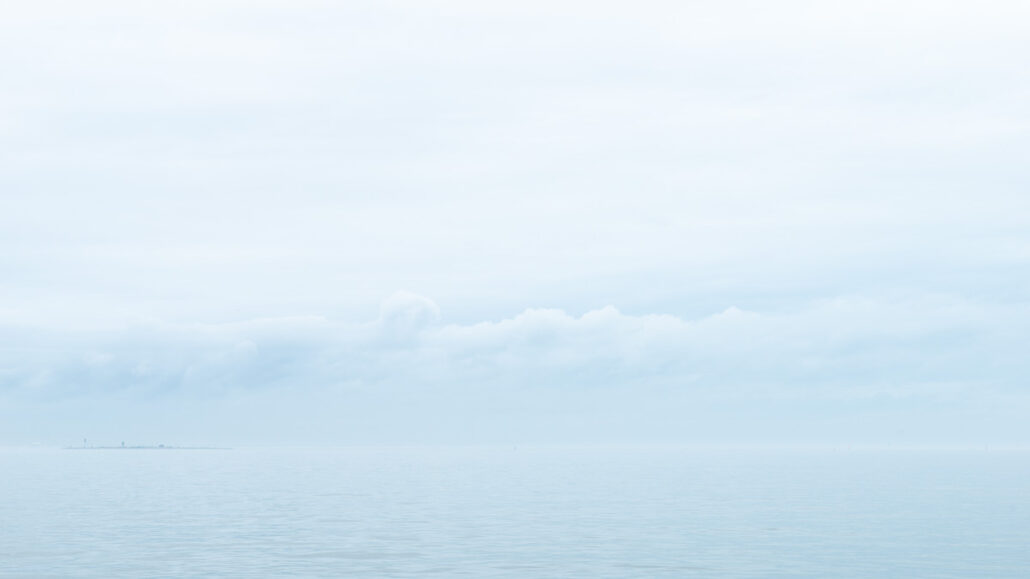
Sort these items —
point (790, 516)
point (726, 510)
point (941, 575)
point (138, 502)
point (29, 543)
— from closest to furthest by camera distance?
point (941, 575)
point (29, 543)
point (790, 516)
point (726, 510)
point (138, 502)

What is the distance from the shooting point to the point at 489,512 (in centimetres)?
12225

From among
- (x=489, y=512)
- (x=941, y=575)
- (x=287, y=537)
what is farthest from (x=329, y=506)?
(x=941, y=575)

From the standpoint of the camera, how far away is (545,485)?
18800 centimetres

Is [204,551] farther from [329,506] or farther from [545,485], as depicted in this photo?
[545,485]

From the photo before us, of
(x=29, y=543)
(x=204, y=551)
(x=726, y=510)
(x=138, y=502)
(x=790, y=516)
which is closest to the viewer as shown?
(x=204, y=551)

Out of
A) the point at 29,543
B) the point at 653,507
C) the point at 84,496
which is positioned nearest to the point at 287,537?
the point at 29,543

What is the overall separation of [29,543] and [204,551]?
17530 millimetres

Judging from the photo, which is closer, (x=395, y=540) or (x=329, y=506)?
(x=395, y=540)

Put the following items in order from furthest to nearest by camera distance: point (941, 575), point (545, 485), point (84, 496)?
1. point (545, 485)
2. point (84, 496)
3. point (941, 575)

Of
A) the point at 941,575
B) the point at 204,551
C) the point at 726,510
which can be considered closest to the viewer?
the point at 941,575

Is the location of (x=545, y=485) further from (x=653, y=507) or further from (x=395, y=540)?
(x=395, y=540)

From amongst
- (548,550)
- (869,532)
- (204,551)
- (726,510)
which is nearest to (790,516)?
(726,510)

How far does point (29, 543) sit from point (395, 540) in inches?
1184

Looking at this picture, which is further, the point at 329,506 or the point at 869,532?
the point at 329,506
